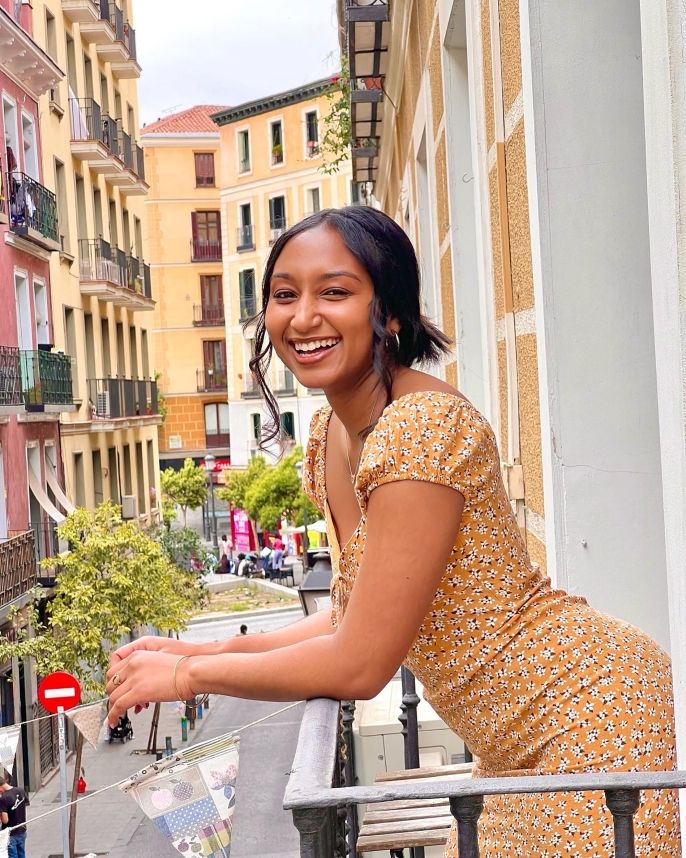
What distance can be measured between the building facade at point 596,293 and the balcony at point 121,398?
28083 mm

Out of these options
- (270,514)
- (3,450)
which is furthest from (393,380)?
(270,514)

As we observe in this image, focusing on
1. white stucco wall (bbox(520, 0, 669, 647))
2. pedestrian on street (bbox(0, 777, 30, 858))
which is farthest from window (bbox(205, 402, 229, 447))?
white stucco wall (bbox(520, 0, 669, 647))

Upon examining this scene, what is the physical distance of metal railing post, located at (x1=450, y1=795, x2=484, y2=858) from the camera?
185cm

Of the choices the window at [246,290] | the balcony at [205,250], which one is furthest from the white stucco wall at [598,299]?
the balcony at [205,250]

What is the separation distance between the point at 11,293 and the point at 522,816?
78.7 ft

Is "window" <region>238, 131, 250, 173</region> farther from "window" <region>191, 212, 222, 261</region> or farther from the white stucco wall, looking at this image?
the white stucco wall

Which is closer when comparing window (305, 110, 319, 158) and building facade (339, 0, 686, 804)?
building facade (339, 0, 686, 804)

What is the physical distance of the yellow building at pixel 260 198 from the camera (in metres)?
54.0

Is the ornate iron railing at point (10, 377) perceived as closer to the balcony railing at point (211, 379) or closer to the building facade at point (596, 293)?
the building facade at point (596, 293)

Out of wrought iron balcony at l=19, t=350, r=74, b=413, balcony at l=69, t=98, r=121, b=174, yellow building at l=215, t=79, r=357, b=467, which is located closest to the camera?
wrought iron balcony at l=19, t=350, r=74, b=413

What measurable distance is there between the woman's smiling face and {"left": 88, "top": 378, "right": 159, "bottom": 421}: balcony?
2956cm

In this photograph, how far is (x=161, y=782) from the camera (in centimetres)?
263

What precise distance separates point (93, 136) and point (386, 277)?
100 feet

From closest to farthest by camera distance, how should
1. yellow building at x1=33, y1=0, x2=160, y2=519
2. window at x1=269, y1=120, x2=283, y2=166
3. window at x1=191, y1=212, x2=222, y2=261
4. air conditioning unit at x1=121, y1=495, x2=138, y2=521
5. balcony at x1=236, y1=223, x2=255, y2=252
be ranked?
1. yellow building at x1=33, y1=0, x2=160, y2=519
2. air conditioning unit at x1=121, y1=495, x2=138, y2=521
3. window at x1=269, y1=120, x2=283, y2=166
4. balcony at x1=236, y1=223, x2=255, y2=252
5. window at x1=191, y1=212, x2=222, y2=261
